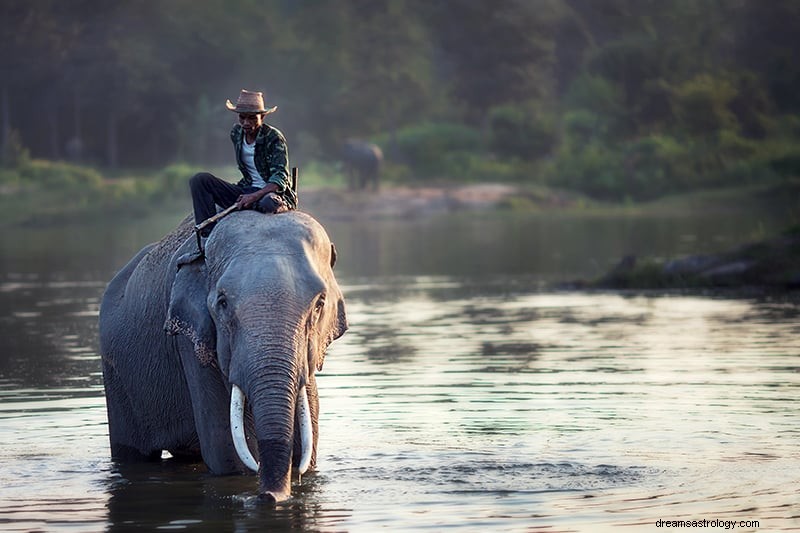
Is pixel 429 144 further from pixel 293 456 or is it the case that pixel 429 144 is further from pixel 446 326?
pixel 293 456

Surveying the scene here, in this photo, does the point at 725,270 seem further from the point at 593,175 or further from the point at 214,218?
the point at 593,175

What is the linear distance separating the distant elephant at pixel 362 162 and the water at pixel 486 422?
33.5 meters

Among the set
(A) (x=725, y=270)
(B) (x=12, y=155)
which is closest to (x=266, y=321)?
(A) (x=725, y=270)

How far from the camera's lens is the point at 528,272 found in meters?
30.5

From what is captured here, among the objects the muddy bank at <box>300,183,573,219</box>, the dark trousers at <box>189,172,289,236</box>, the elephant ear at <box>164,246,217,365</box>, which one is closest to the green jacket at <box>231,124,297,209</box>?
the dark trousers at <box>189,172,289,236</box>

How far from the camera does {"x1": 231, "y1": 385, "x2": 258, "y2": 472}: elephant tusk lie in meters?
9.73

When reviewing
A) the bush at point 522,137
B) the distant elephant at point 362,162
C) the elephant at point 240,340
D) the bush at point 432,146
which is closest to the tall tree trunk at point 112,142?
the bush at point 432,146

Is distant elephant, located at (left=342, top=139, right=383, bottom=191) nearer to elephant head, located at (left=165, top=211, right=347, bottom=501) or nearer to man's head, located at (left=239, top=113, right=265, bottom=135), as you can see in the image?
man's head, located at (left=239, top=113, right=265, bottom=135)

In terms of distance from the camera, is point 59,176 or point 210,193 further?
point 59,176

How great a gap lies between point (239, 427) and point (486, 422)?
13.0 ft

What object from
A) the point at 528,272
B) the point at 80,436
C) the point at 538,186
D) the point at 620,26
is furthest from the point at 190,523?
the point at 620,26

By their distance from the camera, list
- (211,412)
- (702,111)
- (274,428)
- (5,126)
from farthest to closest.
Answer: (5,126) → (702,111) → (211,412) → (274,428)

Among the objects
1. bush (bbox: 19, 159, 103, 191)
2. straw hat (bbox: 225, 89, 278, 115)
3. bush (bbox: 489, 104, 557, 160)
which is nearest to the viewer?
straw hat (bbox: 225, 89, 278, 115)

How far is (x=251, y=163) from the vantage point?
36.1 ft
